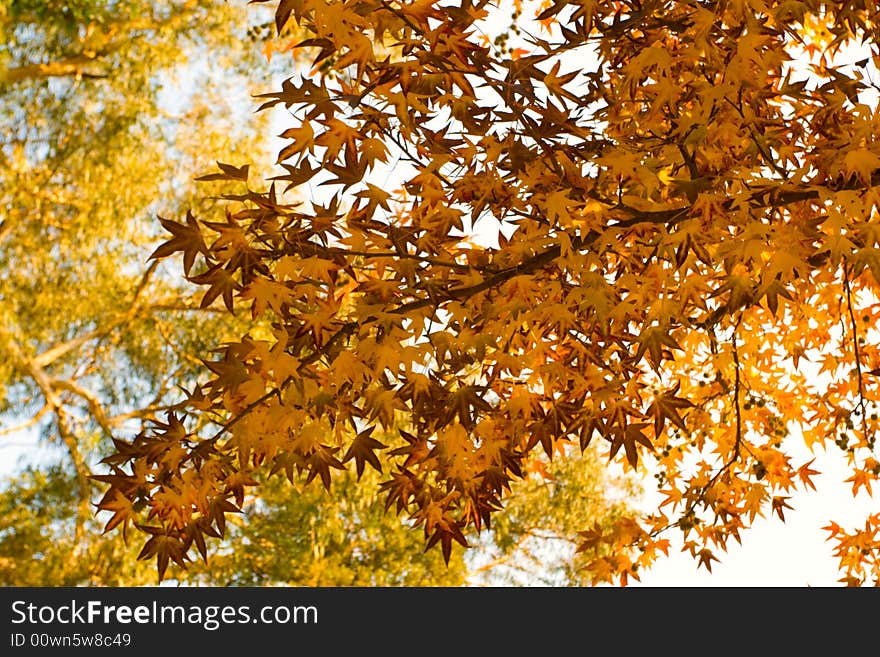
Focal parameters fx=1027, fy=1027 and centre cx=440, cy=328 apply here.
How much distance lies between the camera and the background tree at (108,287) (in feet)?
19.2

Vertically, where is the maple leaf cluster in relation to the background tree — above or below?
below

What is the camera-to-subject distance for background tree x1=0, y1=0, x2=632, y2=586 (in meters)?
5.86

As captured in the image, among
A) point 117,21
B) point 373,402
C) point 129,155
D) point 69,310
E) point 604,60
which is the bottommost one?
point 373,402

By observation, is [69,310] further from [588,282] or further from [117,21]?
[588,282]

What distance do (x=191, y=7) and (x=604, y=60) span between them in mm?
5095

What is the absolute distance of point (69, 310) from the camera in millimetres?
5973

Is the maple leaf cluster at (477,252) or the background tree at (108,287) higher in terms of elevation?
the background tree at (108,287)

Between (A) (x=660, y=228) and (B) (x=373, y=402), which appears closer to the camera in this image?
(B) (x=373, y=402)

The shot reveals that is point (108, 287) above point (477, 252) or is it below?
above

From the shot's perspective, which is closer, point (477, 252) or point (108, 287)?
point (477, 252)

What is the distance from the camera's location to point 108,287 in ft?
19.6

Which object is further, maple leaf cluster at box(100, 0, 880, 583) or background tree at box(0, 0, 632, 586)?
background tree at box(0, 0, 632, 586)
